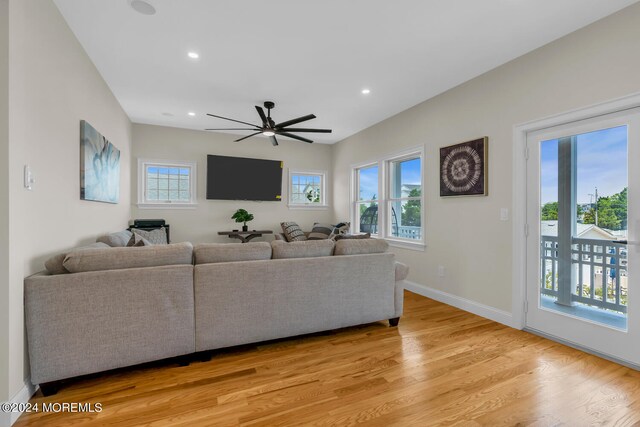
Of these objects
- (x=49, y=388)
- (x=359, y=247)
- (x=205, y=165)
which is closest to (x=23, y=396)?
(x=49, y=388)

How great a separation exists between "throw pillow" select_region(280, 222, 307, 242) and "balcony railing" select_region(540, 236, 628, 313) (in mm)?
3690

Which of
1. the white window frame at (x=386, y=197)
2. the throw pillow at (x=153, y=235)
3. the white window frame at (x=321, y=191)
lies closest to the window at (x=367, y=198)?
the white window frame at (x=386, y=197)

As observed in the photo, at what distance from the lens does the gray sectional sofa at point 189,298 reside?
1743 millimetres

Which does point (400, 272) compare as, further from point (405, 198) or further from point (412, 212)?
point (405, 198)

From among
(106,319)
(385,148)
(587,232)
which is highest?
(385,148)

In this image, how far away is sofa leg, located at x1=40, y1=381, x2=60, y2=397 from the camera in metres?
1.73

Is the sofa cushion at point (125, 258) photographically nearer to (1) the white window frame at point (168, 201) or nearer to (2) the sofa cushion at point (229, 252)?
(2) the sofa cushion at point (229, 252)

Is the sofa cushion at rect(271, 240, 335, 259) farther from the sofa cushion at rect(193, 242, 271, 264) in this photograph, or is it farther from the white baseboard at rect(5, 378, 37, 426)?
the white baseboard at rect(5, 378, 37, 426)

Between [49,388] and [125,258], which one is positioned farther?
[125,258]

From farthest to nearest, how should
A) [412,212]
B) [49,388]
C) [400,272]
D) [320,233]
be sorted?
1. [320,233]
2. [412,212]
3. [400,272]
4. [49,388]

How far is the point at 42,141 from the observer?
75.2 inches

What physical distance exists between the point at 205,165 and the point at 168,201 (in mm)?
962

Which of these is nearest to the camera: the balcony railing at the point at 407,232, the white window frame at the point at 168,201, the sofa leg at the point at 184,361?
the sofa leg at the point at 184,361

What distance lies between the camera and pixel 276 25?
2.39m
